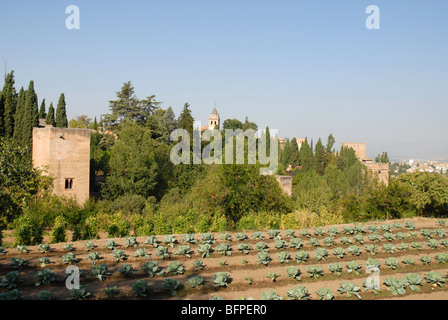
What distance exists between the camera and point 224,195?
52.7 feet

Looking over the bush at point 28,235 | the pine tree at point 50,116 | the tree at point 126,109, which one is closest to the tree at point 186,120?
the tree at point 126,109

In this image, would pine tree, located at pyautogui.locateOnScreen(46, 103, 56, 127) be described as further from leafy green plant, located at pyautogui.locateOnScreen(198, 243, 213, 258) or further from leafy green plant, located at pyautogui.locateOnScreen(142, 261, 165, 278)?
leafy green plant, located at pyautogui.locateOnScreen(142, 261, 165, 278)

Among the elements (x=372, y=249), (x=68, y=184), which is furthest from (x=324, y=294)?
(x=68, y=184)

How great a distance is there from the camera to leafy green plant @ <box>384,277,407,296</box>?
6.94m

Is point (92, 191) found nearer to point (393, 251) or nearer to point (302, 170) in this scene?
point (393, 251)

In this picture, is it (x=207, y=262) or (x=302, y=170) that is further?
(x=302, y=170)

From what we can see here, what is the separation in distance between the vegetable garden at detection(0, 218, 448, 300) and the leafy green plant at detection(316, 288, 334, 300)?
2cm

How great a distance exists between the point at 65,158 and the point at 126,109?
18.8 m

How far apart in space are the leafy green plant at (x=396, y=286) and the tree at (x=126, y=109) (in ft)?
114

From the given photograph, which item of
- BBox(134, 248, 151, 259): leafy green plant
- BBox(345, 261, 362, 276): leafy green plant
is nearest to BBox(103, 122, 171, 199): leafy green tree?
BBox(134, 248, 151, 259): leafy green plant

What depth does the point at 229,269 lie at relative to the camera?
8031 millimetres
